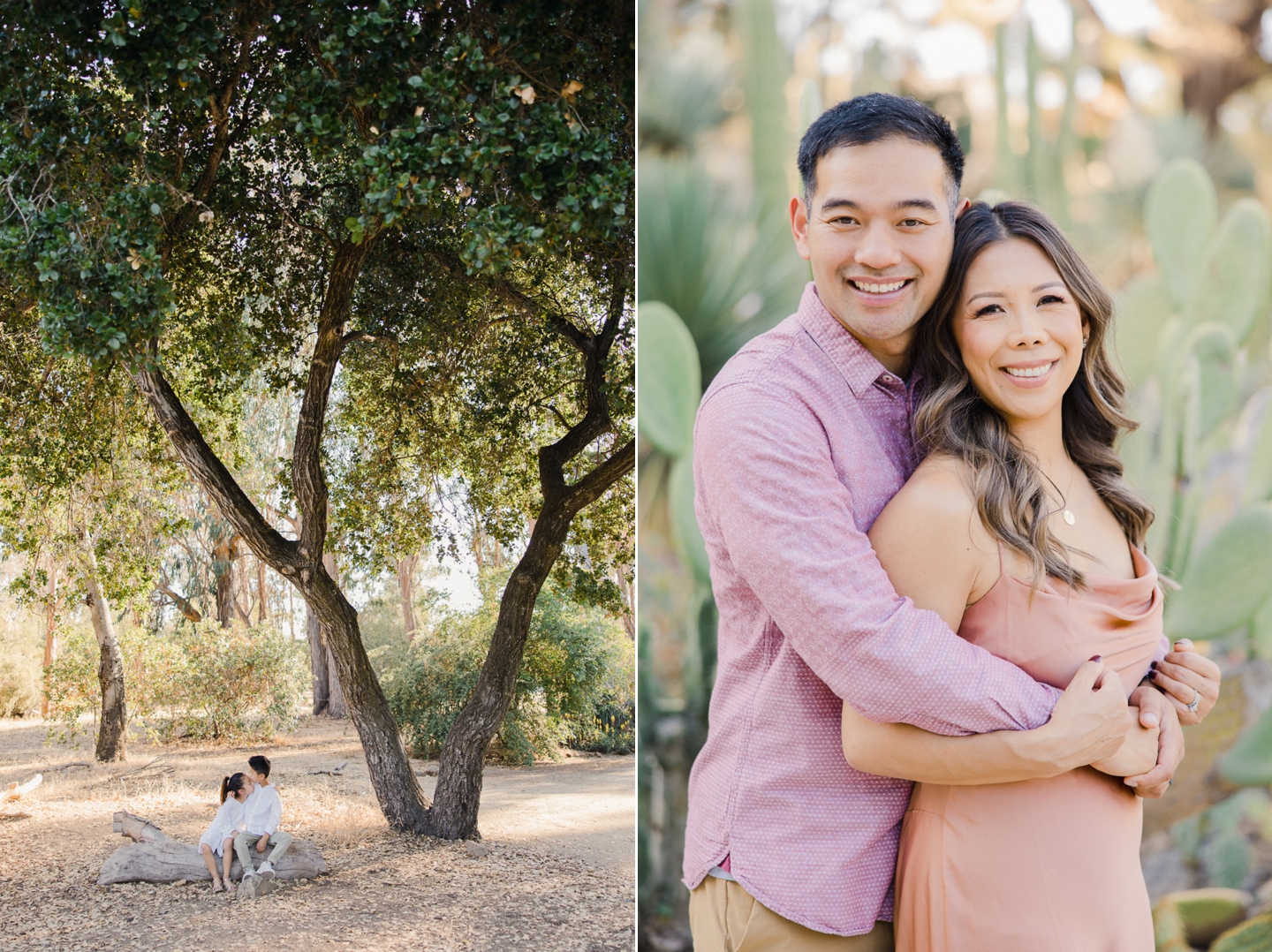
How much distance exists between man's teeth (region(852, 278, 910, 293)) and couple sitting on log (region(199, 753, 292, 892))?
6279 mm

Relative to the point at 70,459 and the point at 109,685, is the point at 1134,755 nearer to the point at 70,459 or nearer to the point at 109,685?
the point at 70,459

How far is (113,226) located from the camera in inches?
158

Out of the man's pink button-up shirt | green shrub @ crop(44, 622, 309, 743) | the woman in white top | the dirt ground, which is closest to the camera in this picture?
the man's pink button-up shirt

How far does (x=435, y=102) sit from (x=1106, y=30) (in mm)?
2285

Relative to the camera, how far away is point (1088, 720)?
41.8 inches

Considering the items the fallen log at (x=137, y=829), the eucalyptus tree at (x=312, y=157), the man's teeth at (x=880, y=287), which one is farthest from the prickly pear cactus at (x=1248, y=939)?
the fallen log at (x=137, y=829)

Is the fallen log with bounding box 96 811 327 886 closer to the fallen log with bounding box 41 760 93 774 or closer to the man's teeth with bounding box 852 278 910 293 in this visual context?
the fallen log with bounding box 41 760 93 774

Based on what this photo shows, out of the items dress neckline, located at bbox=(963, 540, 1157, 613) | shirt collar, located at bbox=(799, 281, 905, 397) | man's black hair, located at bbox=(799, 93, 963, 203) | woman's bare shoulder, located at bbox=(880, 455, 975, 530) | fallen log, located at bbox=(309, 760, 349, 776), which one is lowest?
fallen log, located at bbox=(309, 760, 349, 776)

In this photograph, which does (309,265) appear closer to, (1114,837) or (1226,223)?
(1226,223)

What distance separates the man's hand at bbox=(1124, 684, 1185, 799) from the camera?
3.77ft

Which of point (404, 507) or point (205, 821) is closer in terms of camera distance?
point (404, 507)

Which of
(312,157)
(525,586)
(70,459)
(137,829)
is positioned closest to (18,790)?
(137,829)

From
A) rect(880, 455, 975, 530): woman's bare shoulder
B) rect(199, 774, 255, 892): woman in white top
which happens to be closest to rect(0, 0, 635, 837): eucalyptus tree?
rect(199, 774, 255, 892): woman in white top

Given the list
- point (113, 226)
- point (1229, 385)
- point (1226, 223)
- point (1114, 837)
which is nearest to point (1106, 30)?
point (1226, 223)
